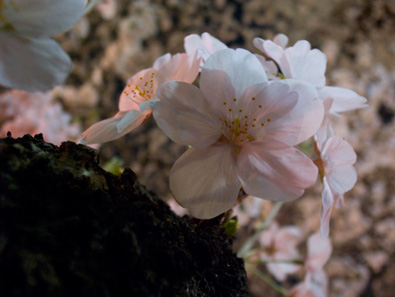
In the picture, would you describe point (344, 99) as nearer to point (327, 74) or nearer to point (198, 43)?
point (198, 43)

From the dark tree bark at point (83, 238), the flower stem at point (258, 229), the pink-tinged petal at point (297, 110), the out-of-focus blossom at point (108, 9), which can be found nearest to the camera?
the dark tree bark at point (83, 238)

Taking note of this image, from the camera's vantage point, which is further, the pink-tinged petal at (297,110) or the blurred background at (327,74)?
the blurred background at (327,74)

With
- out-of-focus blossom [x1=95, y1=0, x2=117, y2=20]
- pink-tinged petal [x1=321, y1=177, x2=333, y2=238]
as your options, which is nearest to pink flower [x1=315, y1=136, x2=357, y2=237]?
pink-tinged petal [x1=321, y1=177, x2=333, y2=238]

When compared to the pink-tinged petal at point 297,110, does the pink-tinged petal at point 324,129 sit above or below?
below

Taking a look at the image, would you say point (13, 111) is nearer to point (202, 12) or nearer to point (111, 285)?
point (111, 285)

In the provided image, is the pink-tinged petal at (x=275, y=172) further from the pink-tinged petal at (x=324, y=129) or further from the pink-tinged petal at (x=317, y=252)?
the pink-tinged petal at (x=317, y=252)

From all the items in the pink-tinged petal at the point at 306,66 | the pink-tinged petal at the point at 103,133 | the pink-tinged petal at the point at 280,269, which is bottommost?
the pink-tinged petal at the point at 280,269

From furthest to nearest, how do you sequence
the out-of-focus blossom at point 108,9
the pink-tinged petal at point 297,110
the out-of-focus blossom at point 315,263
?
the out-of-focus blossom at point 108,9 < the out-of-focus blossom at point 315,263 < the pink-tinged petal at point 297,110

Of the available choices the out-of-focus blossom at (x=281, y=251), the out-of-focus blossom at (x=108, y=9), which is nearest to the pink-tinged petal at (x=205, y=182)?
the out-of-focus blossom at (x=281, y=251)
